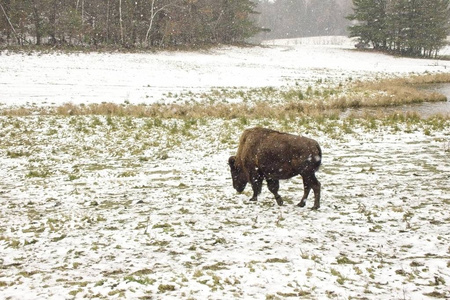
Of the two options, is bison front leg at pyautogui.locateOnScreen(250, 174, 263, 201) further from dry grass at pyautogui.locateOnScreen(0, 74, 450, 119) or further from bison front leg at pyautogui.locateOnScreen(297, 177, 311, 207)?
dry grass at pyautogui.locateOnScreen(0, 74, 450, 119)

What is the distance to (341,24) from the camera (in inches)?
5487

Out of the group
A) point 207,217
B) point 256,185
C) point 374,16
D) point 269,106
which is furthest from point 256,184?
point 374,16

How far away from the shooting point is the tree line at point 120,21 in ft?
153

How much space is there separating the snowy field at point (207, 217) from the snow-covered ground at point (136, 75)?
9.21 metres

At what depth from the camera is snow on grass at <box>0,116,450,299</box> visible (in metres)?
4.52

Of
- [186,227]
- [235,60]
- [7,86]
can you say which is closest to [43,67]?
[7,86]

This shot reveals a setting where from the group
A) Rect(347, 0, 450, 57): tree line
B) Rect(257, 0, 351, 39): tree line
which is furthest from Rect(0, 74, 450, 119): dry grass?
Rect(257, 0, 351, 39): tree line

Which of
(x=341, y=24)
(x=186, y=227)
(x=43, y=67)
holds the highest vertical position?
(x=341, y=24)

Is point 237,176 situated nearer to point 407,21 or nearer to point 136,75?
point 136,75

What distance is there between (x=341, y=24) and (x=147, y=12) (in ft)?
347

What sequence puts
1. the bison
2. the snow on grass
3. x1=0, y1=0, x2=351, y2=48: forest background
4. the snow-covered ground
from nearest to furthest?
the snow on grass
the bison
the snow-covered ground
x1=0, y1=0, x2=351, y2=48: forest background

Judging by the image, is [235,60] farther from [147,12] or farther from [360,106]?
[360,106]

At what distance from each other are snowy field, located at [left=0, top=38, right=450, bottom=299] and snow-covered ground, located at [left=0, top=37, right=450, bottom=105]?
362 inches

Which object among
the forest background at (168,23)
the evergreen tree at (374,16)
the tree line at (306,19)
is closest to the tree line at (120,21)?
the forest background at (168,23)
